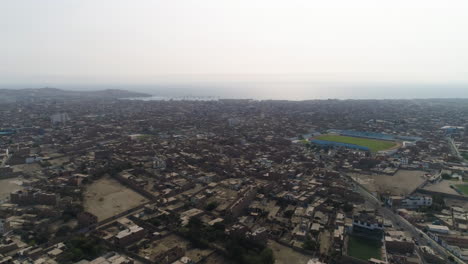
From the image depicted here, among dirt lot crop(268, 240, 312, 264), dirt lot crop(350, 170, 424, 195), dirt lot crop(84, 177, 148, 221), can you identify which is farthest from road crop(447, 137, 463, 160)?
dirt lot crop(84, 177, 148, 221)

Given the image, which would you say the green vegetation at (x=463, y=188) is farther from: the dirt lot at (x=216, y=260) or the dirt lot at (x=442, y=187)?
the dirt lot at (x=216, y=260)

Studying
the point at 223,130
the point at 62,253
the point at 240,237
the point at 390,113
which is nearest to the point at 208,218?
the point at 240,237

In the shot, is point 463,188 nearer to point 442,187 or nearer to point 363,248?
point 442,187

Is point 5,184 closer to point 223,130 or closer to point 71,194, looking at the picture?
point 71,194

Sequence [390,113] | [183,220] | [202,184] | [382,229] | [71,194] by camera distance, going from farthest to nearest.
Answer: [390,113] < [202,184] < [71,194] < [183,220] < [382,229]

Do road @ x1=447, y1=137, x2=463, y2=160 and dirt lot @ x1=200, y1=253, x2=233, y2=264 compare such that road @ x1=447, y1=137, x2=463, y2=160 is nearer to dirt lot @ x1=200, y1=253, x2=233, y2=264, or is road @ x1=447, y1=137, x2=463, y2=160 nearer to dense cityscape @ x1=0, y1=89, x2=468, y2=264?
dense cityscape @ x1=0, y1=89, x2=468, y2=264

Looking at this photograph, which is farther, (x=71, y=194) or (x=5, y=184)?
(x=5, y=184)
